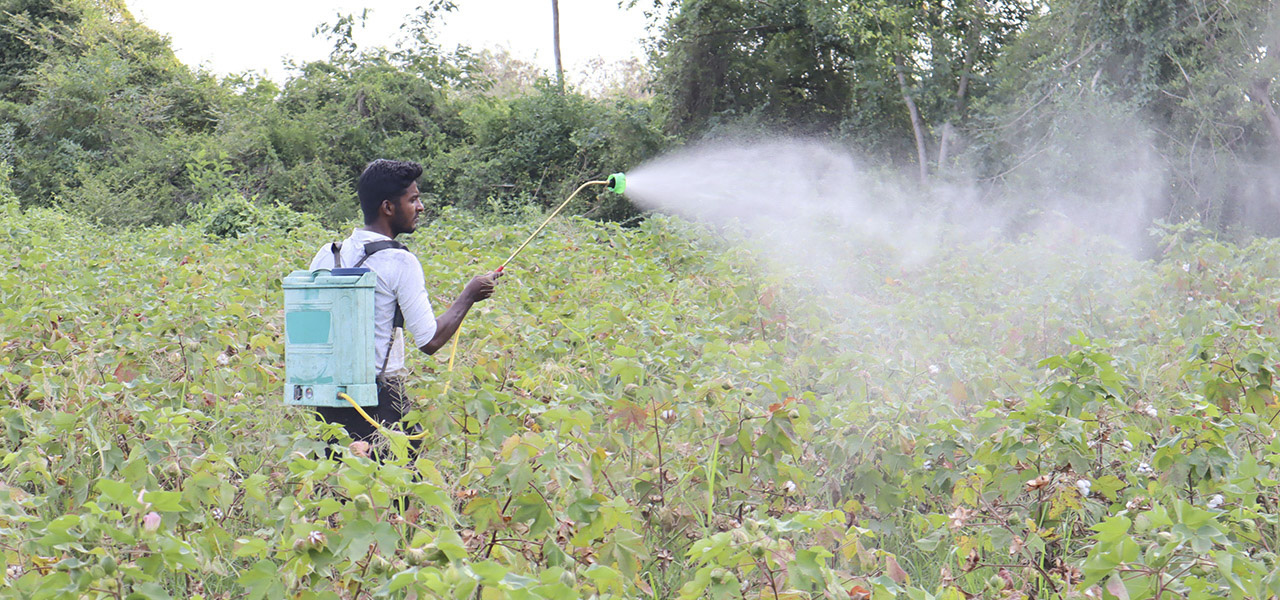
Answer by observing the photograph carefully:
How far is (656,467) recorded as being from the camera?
268cm

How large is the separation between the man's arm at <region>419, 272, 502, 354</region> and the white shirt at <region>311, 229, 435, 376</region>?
1.0 inches

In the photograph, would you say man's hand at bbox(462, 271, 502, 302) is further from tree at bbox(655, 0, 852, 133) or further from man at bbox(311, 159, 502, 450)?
tree at bbox(655, 0, 852, 133)

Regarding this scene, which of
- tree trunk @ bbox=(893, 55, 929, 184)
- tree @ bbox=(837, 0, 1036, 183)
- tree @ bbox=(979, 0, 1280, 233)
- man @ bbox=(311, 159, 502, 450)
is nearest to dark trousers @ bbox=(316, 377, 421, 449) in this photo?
man @ bbox=(311, 159, 502, 450)

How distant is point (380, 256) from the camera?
3072mm

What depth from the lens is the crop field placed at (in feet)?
6.28

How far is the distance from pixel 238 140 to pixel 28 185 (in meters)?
4.02

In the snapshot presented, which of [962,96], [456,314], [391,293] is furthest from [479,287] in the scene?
[962,96]

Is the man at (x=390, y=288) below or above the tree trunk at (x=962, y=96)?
below

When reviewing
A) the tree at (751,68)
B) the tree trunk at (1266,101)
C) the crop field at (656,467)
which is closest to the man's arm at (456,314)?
the crop field at (656,467)

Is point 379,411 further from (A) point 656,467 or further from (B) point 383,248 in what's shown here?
(A) point 656,467

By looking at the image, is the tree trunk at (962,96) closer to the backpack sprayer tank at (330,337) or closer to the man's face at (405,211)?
the man's face at (405,211)

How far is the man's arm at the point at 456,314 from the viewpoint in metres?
3.11

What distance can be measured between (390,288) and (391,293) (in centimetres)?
2

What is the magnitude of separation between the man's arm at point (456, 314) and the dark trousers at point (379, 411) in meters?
0.14
